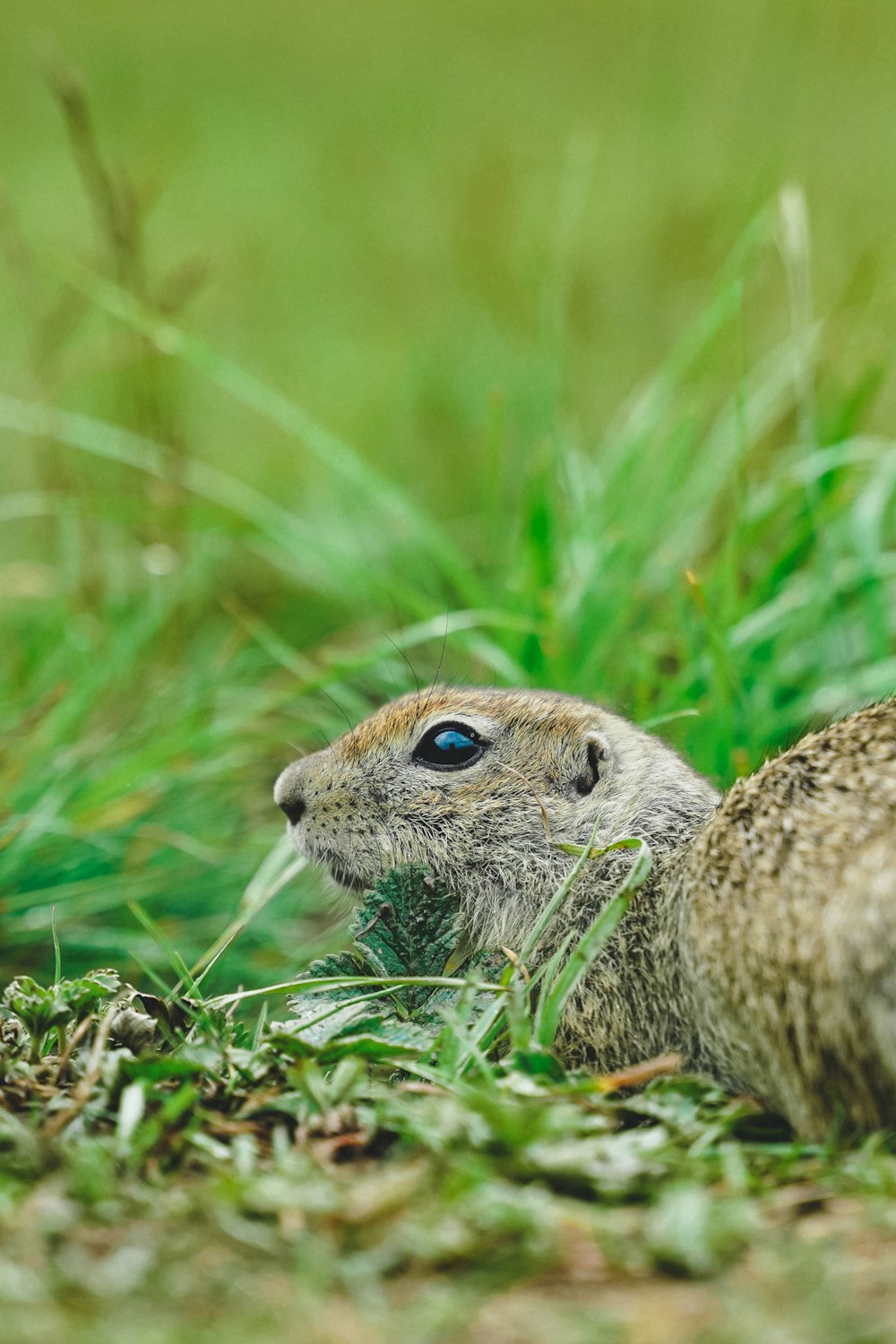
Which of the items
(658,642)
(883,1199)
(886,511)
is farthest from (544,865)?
(886,511)

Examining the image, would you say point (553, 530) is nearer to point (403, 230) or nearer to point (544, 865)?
point (544, 865)

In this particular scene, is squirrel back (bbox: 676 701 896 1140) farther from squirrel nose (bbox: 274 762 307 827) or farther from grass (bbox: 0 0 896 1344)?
squirrel nose (bbox: 274 762 307 827)

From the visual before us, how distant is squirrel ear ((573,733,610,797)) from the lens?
3.74 metres

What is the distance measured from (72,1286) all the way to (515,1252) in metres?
0.62

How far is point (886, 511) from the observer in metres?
5.29

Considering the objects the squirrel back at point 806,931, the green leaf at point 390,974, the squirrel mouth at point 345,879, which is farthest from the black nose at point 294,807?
the squirrel back at point 806,931

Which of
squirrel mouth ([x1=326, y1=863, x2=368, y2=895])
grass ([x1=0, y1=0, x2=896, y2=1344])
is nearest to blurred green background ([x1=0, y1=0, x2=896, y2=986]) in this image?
grass ([x1=0, y1=0, x2=896, y2=1344])

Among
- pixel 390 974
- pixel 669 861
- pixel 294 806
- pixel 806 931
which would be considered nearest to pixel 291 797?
pixel 294 806

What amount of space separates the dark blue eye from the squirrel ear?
296 millimetres

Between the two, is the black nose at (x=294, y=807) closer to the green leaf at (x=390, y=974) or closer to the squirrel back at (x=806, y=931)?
the green leaf at (x=390, y=974)

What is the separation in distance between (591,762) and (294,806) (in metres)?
0.83

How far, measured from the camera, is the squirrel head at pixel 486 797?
360 cm

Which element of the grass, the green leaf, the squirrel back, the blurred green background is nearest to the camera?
the grass

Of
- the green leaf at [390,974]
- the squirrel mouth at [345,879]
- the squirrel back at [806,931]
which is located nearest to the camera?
the squirrel back at [806,931]
